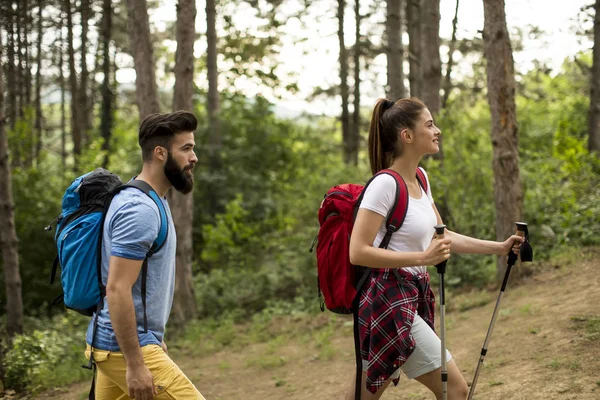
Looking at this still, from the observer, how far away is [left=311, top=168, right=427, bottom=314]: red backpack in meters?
3.52

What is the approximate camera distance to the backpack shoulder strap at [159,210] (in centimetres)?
314

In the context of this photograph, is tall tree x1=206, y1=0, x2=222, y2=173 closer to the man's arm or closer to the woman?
the woman

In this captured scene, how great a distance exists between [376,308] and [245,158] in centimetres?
1456

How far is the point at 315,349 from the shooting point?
940cm

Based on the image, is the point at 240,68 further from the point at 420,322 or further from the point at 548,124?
the point at 420,322

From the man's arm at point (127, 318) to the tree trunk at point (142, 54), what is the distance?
7.37 m

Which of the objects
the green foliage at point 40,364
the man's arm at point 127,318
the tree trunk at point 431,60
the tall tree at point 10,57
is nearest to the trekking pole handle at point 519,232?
the man's arm at point 127,318

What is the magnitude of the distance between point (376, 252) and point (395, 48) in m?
9.94

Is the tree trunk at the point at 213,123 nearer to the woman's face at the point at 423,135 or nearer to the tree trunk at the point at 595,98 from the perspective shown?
the tree trunk at the point at 595,98

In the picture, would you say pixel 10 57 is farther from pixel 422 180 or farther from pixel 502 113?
pixel 422 180

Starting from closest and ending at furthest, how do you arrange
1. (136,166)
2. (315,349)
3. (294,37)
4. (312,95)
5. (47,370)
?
(47,370) → (315,349) → (136,166) → (294,37) → (312,95)

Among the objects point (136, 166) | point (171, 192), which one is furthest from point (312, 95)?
point (171, 192)

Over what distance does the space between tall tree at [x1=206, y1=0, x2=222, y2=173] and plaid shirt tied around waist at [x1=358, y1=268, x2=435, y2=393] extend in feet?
45.3

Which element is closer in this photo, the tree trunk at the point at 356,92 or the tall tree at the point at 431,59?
the tall tree at the point at 431,59
